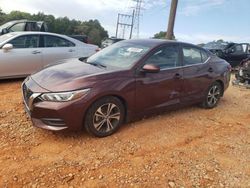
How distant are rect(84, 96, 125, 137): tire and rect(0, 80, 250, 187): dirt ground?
13 centimetres

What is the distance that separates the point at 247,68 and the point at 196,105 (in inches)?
152

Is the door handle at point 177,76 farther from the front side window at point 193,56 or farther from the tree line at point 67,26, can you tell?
the tree line at point 67,26

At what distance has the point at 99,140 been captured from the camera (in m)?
3.85

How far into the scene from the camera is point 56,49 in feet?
24.0

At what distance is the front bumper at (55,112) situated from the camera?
137 inches

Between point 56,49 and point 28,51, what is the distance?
0.79 meters

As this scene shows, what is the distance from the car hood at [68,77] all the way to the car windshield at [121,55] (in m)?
0.32

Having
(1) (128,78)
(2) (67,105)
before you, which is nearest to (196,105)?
(1) (128,78)

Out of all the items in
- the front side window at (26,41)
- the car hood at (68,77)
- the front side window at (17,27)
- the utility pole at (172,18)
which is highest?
the utility pole at (172,18)

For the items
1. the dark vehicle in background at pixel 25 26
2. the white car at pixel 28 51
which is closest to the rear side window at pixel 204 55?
the white car at pixel 28 51

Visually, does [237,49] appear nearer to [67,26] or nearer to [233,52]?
[233,52]

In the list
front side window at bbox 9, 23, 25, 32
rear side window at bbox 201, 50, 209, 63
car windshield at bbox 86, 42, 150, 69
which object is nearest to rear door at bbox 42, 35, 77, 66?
car windshield at bbox 86, 42, 150, 69

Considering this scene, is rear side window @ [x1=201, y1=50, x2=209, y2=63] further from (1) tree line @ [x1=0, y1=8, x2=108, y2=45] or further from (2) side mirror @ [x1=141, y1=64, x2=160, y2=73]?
(1) tree line @ [x1=0, y1=8, x2=108, y2=45]

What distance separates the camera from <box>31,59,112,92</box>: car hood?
3.61 m
